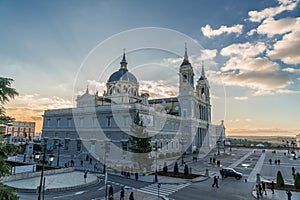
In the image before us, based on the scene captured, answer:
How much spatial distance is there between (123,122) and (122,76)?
22.0 m

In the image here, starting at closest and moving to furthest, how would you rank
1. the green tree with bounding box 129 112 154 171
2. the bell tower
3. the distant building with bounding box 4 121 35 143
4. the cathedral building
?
the green tree with bounding box 129 112 154 171 → the cathedral building → the bell tower → the distant building with bounding box 4 121 35 143

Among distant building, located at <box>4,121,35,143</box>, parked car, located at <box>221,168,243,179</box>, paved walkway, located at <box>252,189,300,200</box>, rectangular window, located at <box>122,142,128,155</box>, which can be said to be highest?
distant building, located at <box>4,121,35,143</box>

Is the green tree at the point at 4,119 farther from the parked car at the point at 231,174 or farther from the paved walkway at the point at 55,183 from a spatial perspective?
the parked car at the point at 231,174

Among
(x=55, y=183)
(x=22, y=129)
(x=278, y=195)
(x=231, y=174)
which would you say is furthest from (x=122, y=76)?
(x=22, y=129)

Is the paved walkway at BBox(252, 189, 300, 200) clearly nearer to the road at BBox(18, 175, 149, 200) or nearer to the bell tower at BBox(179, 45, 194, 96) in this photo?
the road at BBox(18, 175, 149, 200)

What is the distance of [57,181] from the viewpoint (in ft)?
75.8

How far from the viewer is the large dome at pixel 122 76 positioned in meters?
59.3

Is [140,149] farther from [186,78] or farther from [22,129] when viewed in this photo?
[22,129]

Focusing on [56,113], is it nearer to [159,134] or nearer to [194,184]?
[159,134]

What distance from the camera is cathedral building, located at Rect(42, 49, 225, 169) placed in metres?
40.8

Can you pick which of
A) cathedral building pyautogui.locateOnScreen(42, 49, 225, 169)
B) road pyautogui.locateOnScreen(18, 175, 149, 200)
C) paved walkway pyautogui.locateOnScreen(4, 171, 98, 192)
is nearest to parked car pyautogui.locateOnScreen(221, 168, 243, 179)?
cathedral building pyautogui.locateOnScreen(42, 49, 225, 169)

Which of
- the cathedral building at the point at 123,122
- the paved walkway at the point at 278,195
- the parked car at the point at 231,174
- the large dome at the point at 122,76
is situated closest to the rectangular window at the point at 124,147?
the cathedral building at the point at 123,122

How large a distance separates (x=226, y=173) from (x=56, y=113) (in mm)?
40416

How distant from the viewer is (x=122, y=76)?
195ft
